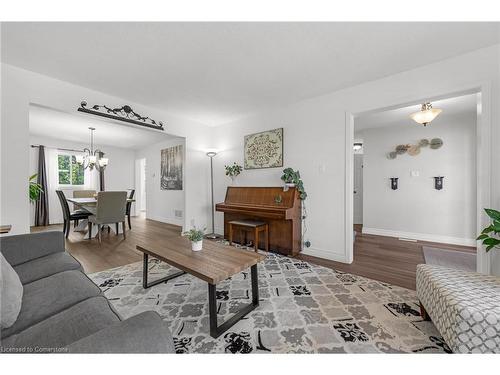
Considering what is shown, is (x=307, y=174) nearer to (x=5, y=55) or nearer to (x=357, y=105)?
(x=357, y=105)

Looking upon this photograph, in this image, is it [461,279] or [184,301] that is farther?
[184,301]

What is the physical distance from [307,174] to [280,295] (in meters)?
1.86

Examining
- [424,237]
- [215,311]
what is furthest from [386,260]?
[215,311]

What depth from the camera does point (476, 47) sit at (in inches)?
78.5

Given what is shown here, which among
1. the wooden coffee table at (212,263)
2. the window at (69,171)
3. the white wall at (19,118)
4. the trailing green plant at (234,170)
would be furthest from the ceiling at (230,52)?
the window at (69,171)

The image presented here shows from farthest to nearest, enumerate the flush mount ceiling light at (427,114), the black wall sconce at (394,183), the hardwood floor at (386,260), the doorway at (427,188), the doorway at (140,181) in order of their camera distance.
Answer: the doorway at (140,181)
the black wall sconce at (394,183)
the doorway at (427,188)
the flush mount ceiling light at (427,114)
the hardwood floor at (386,260)

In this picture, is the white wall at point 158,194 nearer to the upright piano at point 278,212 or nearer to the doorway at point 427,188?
the upright piano at point 278,212

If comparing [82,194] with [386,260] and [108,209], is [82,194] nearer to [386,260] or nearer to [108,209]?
[108,209]

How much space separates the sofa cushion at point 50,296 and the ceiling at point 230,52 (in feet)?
6.40

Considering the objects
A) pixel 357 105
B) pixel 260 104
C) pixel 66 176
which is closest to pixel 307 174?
pixel 357 105

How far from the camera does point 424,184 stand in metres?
4.05

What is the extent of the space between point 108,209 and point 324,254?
388 centimetres

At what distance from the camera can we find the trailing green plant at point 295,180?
3160mm
